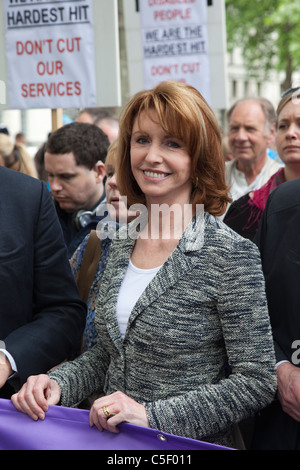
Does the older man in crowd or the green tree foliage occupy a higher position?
the green tree foliage

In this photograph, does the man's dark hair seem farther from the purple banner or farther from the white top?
the purple banner

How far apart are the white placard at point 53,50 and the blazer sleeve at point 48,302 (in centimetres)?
262

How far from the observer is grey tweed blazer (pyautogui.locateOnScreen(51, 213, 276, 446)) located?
1989 mm

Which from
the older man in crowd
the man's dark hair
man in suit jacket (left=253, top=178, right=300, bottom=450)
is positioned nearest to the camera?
man in suit jacket (left=253, top=178, right=300, bottom=450)

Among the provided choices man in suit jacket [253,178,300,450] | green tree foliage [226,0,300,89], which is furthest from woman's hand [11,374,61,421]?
green tree foliage [226,0,300,89]

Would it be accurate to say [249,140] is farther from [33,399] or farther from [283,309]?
[33,399]

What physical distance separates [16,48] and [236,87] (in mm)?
47614

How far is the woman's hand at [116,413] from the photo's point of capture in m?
1.95

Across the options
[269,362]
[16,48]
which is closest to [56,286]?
[269,362]

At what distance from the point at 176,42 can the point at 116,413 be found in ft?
15.7

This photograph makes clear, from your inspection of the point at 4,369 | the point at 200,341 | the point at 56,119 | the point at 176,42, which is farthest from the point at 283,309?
the point at 176,42

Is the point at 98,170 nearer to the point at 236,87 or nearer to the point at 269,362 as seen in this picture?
the point at 269,362

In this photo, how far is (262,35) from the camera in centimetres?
2323

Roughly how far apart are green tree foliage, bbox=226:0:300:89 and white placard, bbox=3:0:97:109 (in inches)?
609
